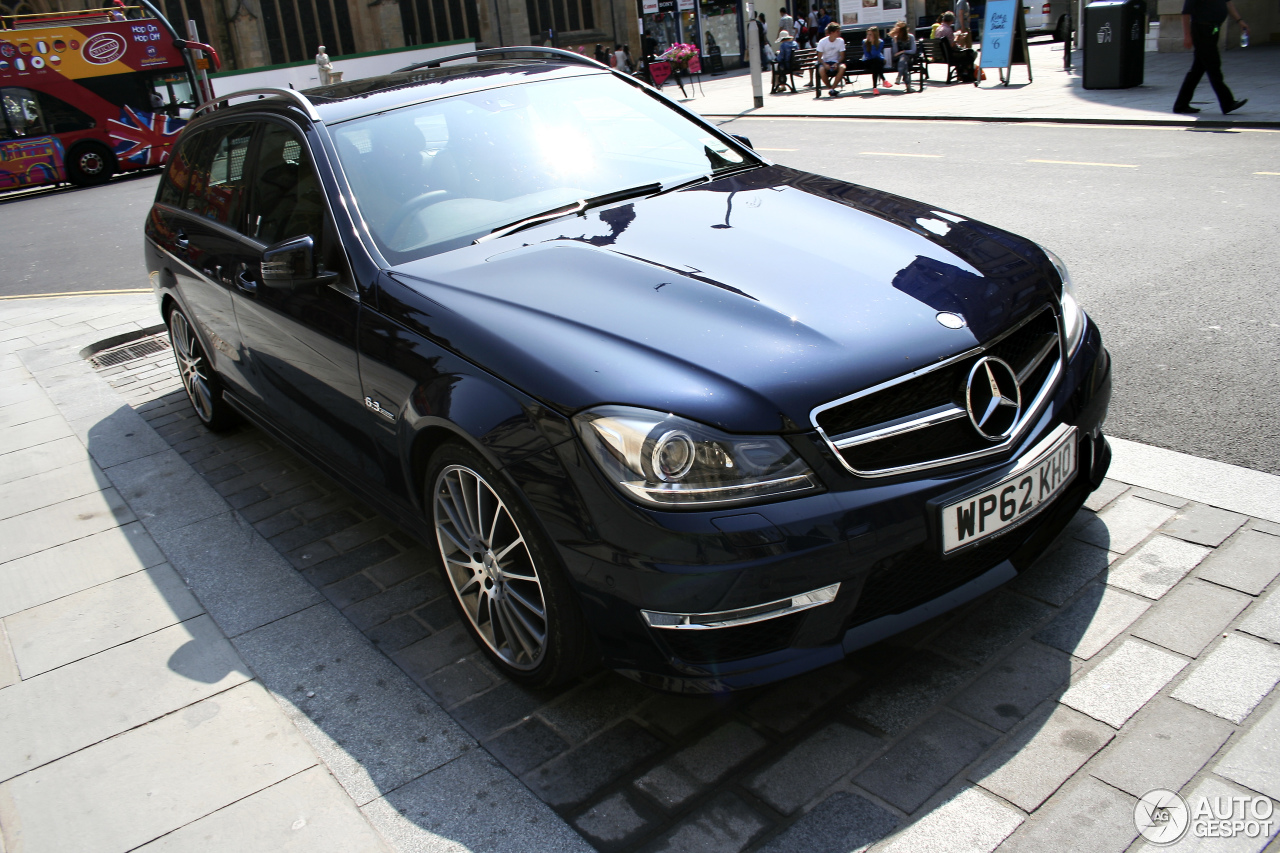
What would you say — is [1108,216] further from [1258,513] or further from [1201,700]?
[1201,700]

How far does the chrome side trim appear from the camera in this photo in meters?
2.41

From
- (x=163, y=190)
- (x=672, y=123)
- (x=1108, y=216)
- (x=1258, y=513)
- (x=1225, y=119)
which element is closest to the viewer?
(x=1258, y=513)

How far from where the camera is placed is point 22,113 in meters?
22.1

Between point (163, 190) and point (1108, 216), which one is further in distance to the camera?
point (1108, 216)

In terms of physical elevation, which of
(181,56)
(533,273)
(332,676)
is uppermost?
(181,56)

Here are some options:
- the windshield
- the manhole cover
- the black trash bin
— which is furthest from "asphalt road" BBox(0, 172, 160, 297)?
the black trash bin

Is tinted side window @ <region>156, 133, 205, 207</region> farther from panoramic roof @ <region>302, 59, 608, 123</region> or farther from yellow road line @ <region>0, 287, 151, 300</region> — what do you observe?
yellow road line @ <region>0, 287, 151, 300</region>

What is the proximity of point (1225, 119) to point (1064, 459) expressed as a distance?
11.1 meters

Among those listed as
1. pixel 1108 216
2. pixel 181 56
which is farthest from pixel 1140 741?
pixel 181 56

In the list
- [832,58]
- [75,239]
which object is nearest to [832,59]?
[832,58]

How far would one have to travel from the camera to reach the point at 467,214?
353 cm

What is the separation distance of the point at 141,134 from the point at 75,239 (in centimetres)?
1129

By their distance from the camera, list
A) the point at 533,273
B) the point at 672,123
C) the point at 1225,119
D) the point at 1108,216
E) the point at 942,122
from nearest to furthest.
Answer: the point at 533,273 < the point at 672,123 < the point at 1108,216 < the point at 1225,119 < the point at 942,122

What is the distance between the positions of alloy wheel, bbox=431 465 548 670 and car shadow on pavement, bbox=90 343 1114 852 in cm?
17
